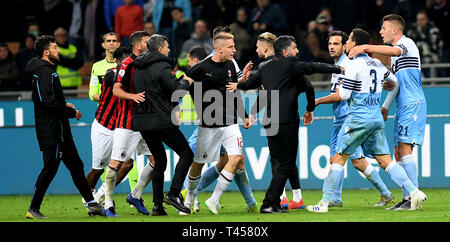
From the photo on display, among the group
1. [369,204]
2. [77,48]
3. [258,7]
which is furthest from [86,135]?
[369,204]

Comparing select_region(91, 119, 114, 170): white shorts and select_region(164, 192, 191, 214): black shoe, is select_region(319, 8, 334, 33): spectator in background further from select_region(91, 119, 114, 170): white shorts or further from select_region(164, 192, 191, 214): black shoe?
select_region(164, 192, 191, 214): black shoe

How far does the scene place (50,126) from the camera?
37.0ft

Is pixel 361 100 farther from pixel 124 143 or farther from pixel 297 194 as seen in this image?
pixel 124 143

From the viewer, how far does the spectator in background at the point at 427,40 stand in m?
17.3

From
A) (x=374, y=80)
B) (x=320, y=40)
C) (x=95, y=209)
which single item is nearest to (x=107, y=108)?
(x=95, y=209)

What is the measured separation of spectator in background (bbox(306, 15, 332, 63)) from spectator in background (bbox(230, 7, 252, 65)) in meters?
1.26

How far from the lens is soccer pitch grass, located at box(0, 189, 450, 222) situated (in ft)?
34.6

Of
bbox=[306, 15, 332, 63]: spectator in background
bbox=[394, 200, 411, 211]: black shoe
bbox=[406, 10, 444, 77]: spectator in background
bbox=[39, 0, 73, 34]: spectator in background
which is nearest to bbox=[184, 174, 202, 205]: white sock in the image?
bbox=[394, 200, 411, 211]: black shoe

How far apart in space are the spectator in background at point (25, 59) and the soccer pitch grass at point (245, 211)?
10.9 ft

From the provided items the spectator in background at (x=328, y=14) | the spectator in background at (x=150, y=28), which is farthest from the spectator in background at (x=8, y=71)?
the spectator in background at (x=328, y=14)

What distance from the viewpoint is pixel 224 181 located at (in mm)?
11570

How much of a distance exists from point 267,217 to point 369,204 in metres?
2.57

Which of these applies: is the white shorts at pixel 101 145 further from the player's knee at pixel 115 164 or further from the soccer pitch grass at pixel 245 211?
the player's knee at pixel 115 164
